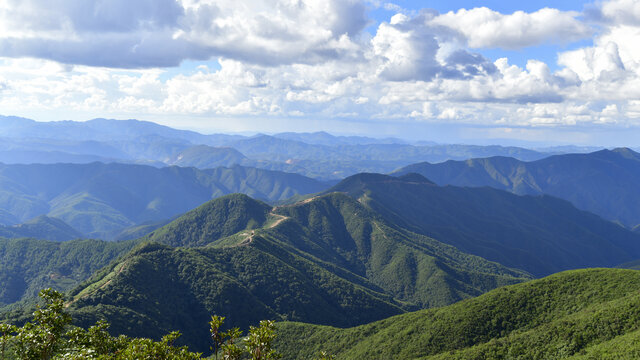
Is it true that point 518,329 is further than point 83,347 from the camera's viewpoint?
Yes

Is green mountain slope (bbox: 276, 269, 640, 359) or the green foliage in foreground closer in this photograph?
the green foliage in foreground

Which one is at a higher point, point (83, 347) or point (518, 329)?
point (83, 347)

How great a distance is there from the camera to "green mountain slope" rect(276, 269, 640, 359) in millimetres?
91938

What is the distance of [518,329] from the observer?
115188mm

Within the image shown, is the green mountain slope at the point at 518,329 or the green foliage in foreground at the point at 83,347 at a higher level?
the green foliage in foreground at the point at 83,347

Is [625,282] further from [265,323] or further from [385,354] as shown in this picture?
[265,323]

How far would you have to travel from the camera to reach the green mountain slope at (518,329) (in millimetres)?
91938

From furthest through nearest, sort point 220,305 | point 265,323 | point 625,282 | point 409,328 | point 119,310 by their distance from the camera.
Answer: point 220,305 → point 119,310 → point 409,328 → point 625,282 → point 265,323

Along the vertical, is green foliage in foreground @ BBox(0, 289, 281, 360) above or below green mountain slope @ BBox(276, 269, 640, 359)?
above

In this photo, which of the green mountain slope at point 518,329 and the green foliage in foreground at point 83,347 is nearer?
the green foliage in foreground at point 83,347

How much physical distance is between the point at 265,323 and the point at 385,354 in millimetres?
108199

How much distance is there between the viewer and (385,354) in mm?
131125

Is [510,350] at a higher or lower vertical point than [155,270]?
higher

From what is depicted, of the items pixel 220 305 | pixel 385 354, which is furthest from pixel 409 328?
pixel 220 305
